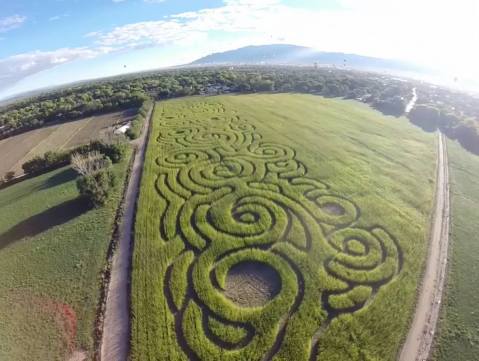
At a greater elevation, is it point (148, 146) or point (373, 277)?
point (148, 146)

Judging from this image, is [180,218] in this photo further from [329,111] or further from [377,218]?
[329,111]

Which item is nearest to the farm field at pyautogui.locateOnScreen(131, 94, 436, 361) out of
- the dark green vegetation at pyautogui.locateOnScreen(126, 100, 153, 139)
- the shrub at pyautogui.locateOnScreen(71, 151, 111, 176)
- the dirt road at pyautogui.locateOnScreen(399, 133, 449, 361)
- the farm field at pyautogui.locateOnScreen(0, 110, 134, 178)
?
the dirt road at pyautogui.locateOnScreen(399, 133, 449, 361)

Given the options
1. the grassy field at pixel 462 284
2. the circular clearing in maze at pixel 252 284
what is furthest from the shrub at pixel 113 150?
Answer: the grassy field at pixel 462 284

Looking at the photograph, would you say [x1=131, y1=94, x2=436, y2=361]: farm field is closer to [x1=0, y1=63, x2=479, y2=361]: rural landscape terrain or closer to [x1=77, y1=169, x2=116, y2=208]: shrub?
[x1=0, y1=63, x2=479, y2=361]: rural landscape terrain

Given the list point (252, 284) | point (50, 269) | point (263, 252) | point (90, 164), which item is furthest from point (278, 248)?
point (90, 164)

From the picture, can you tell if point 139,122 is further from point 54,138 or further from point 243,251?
point 243,251

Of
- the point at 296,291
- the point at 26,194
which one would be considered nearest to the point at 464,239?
the point at 296,291
